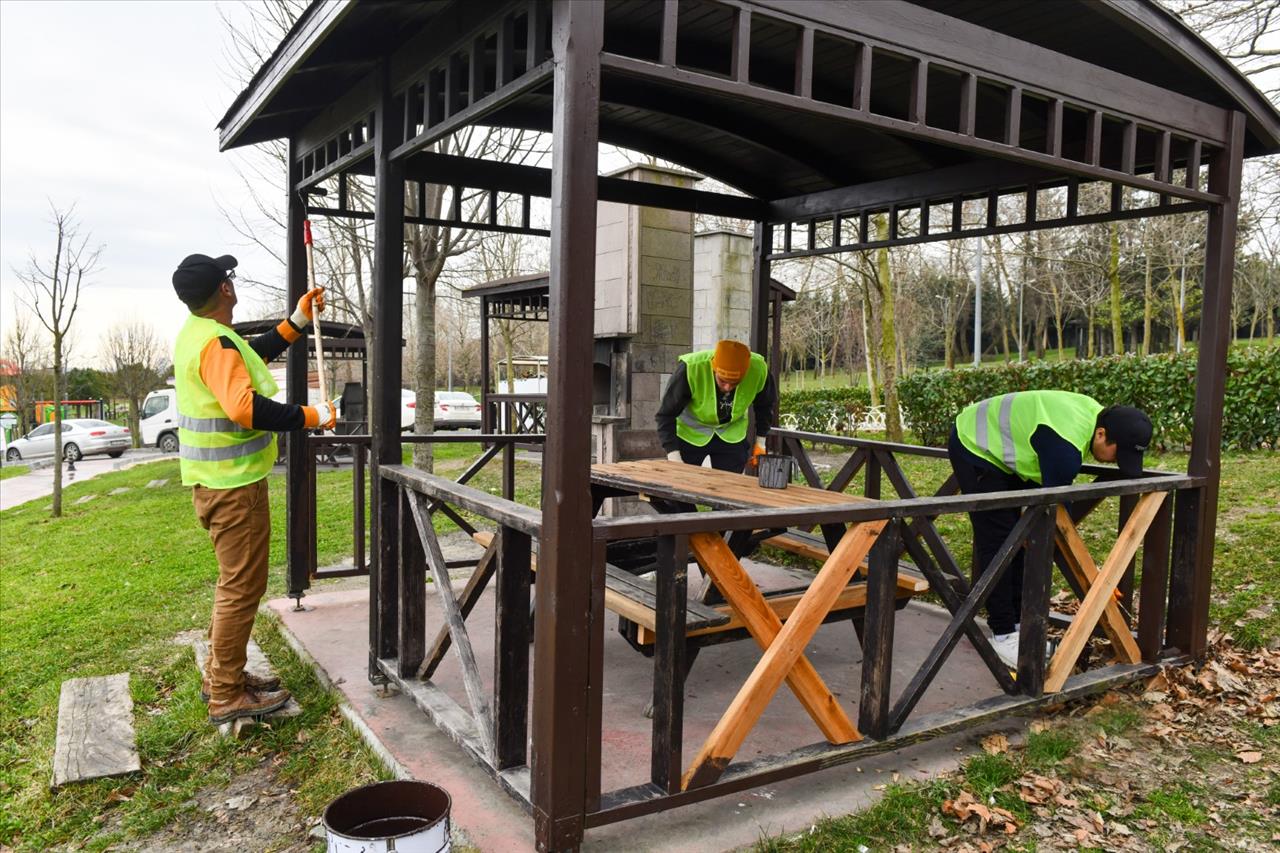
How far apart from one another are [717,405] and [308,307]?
110 inches

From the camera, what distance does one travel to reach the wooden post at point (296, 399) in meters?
5.19

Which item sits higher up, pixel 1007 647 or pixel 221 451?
pixel 221 451

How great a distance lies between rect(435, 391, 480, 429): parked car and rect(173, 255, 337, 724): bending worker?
27.0 metres

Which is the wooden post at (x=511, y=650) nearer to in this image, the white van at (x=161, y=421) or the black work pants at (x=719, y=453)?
the black work pants at (x=719, y=453)

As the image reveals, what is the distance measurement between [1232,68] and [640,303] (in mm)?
5777

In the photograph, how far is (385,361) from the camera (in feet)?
13.5

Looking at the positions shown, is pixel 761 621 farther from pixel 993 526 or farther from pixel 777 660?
pixel 993 526

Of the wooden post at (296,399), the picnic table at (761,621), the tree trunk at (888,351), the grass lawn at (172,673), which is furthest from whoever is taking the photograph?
the tree trunk at (888,351)

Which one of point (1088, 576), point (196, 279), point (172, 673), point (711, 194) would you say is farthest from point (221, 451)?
point (1088, 576)

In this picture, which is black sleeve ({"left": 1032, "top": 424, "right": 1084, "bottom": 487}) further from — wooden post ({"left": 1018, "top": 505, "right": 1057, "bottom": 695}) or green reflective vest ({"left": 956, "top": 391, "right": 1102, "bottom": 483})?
wooden post ({"left": 1018, "top": 505, "right": 1057, "bottom": 695})

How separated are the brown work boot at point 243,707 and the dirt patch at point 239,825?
41 centimetres

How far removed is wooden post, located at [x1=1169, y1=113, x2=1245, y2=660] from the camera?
4559mm

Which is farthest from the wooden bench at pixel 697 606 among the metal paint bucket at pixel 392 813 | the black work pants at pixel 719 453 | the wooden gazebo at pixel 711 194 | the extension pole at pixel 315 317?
the black work pants at pixel 719 453

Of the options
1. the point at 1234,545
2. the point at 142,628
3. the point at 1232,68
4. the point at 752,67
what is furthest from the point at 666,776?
the point at 1234,545
